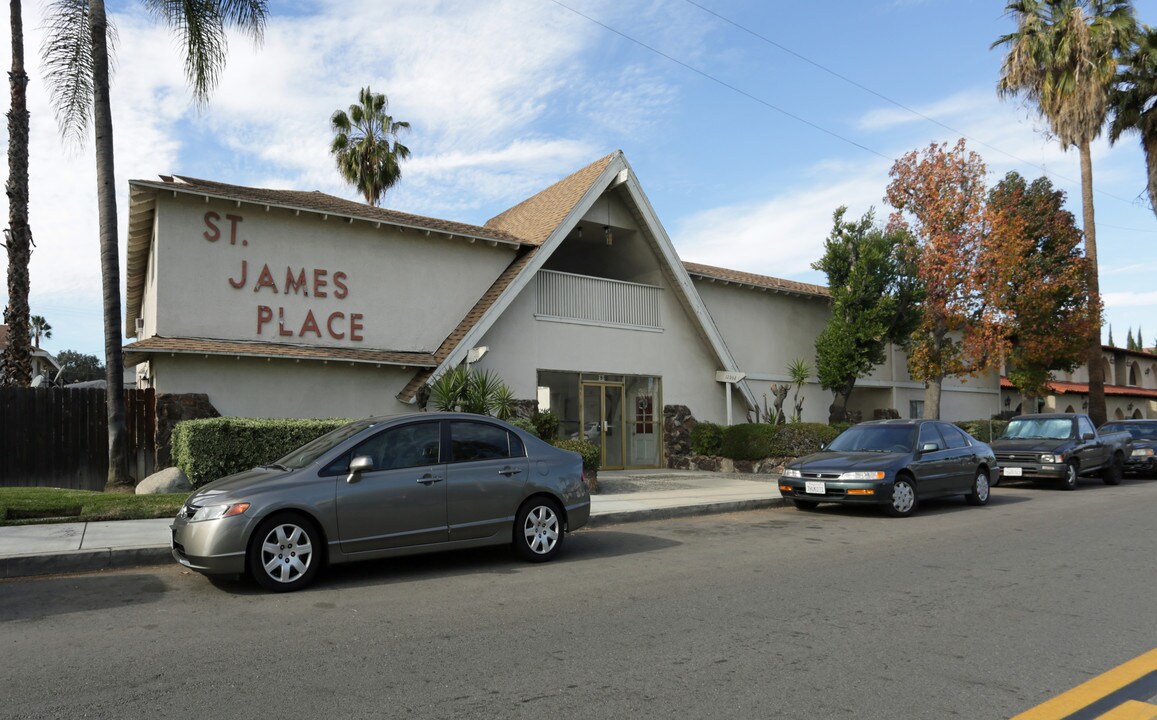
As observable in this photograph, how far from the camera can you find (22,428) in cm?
1423

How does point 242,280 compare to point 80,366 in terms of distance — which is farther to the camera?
point 80,366

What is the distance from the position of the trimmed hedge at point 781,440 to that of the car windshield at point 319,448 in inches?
516

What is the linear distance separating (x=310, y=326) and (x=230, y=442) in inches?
136

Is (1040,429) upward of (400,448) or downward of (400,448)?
downward

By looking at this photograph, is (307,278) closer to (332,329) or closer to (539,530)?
(332,329)

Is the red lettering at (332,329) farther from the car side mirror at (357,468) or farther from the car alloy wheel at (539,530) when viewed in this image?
the car side mirror at (357,468)

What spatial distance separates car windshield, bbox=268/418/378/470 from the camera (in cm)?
768

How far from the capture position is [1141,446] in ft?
65.5

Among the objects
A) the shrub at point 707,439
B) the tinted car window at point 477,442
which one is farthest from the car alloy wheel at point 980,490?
the tinted car window at point 477,442

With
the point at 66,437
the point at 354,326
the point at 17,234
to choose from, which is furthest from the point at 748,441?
the point at 17,234

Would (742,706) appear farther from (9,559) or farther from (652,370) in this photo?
(652,370)

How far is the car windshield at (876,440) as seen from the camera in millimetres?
12836

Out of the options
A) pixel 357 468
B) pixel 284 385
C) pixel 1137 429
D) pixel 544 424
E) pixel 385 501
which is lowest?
pixel 1137 429

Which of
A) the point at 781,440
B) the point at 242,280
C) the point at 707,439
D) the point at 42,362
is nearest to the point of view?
the point at 242,280
